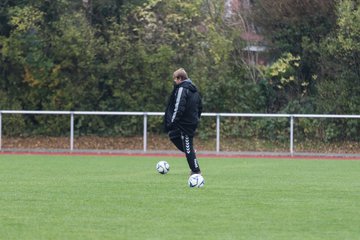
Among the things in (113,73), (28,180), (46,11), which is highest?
(46,11)

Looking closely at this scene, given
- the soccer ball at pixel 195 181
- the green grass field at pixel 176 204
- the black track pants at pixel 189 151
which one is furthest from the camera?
the black track pants at pixel 189 151

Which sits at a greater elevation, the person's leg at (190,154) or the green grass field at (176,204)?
the person's leg at (190,154)

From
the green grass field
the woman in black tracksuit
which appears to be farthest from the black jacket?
the green grass field

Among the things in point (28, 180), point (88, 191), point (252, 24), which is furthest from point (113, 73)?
point (88, 191)

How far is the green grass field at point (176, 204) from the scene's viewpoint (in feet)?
35.8

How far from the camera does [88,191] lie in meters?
15.7

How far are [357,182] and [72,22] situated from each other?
1856 cm

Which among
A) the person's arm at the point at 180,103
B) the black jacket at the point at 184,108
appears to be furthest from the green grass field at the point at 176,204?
the person's arm at the point at 180,103

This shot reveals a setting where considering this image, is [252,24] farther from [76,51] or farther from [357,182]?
[357,182]

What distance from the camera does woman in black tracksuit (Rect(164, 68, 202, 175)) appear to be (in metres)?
17.2

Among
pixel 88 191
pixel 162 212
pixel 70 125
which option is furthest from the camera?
pixel 70 125

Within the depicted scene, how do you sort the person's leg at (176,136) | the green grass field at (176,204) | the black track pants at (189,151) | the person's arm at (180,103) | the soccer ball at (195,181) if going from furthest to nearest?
the person's leg at (176,136)
the black track pants at (189,151)
the person's arm at (180,103)
the soccer ball at (195,181)
the green grass field at (176,204)

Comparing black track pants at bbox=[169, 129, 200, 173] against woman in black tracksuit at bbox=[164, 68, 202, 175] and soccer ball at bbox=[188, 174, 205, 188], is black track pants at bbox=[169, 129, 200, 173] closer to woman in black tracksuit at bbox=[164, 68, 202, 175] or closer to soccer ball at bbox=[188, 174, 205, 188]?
woman in black tracksuit at bbox=[164, 68, 202, 175]

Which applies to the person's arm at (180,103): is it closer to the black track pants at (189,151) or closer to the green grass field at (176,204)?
the black track pants at (189,151)
